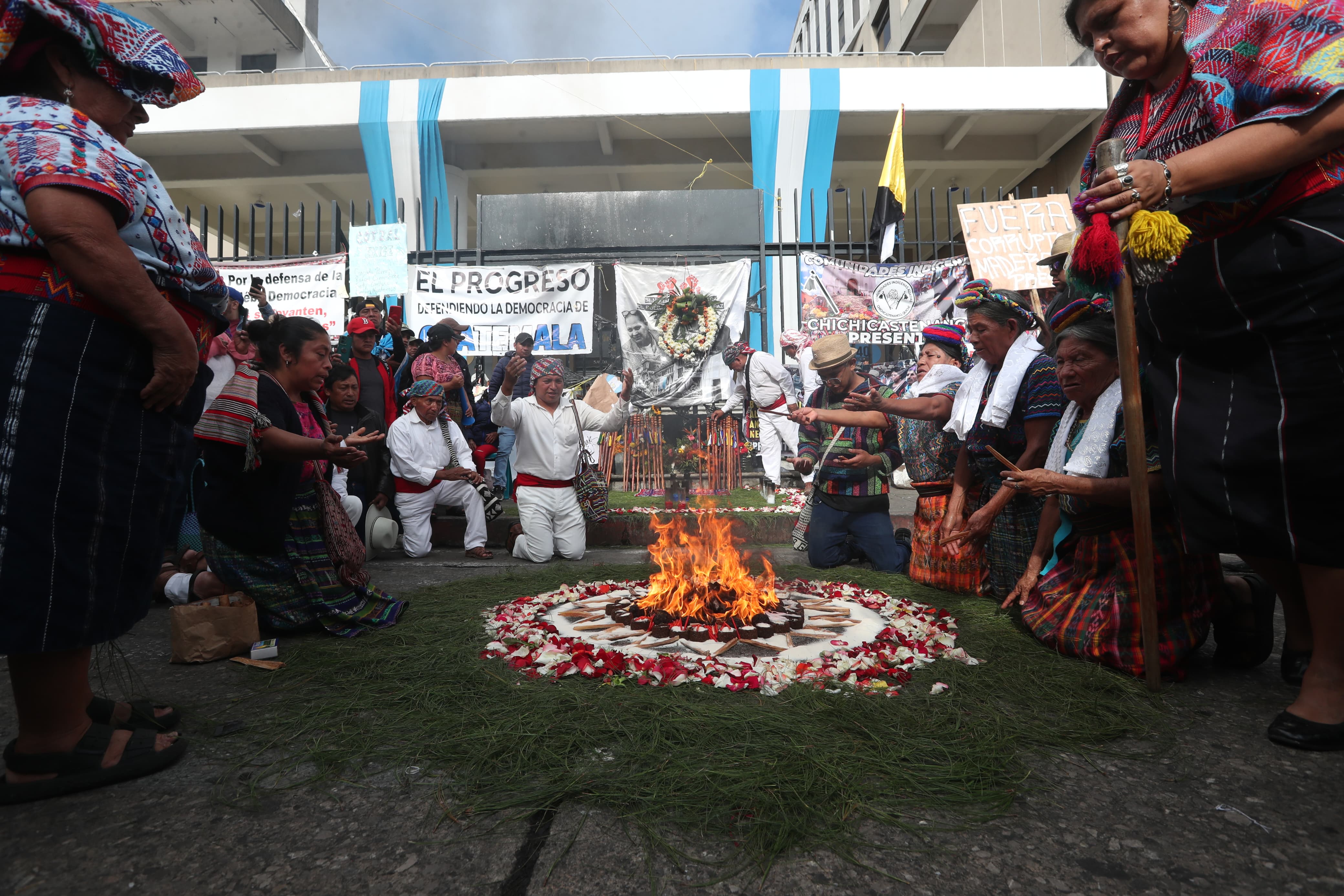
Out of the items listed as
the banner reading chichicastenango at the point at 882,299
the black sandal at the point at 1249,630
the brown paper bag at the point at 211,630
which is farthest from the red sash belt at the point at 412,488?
the banner reading chichicastenango at the point at 882,299

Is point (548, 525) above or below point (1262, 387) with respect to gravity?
below

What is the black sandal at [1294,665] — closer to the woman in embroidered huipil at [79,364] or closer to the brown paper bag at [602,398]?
the woman in embroidered huipil at [79,364]

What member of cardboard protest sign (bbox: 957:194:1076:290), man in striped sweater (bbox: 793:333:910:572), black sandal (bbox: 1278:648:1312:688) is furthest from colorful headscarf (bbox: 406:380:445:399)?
cardboard protest sign (bbox: 957:194:1076:290)

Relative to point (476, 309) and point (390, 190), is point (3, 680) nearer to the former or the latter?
point (476, 309)

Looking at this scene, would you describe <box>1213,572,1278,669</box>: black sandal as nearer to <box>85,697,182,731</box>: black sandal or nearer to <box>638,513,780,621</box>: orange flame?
<box>638,513,780,621</box>: orange flame

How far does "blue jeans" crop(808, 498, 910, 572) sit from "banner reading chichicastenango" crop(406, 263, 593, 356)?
19.8 ft

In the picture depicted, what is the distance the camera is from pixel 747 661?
2953 millimetres

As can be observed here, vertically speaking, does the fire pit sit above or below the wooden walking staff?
below

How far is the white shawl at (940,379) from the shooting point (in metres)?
4.61

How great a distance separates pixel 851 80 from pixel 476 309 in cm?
909

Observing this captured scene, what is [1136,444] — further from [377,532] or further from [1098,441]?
[377,532]

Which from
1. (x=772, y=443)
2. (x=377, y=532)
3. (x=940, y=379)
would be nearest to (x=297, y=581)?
(x=377, y=532)

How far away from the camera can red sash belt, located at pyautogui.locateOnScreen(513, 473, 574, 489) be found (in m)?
6.33

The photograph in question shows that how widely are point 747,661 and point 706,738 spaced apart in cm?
77
